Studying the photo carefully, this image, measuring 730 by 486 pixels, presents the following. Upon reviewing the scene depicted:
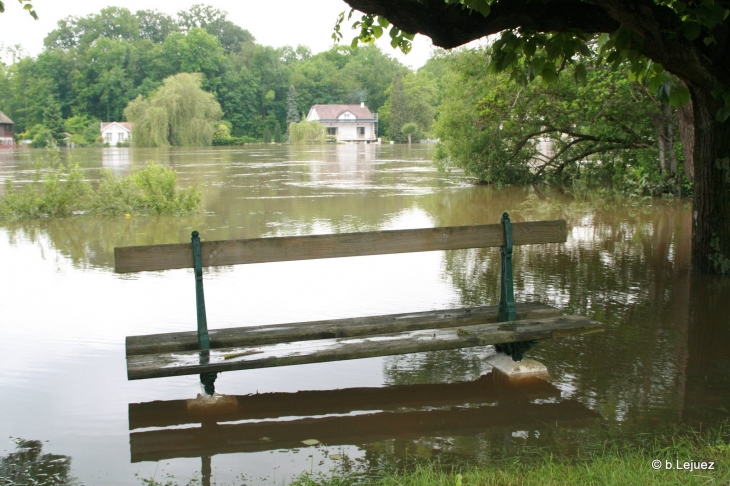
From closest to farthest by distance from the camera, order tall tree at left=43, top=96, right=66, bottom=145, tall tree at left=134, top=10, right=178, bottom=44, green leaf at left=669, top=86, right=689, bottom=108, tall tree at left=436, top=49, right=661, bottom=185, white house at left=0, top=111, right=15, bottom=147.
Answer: green leaf at left=669, top=86, right=689, bottom=108
tall tree at left=436, top=49, right=661, bottom=185
white house at left=0, top=111, right=15, bottom=147
tall tree at left=43, top=96, right=66, bottom=145
tall tree at left=134, top=10, right=178, bottom=44

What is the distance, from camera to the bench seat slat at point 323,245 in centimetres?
535

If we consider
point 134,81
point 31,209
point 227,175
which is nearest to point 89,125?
point 134,81

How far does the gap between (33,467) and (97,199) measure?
12.6 metres

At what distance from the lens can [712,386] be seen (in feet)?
19.1

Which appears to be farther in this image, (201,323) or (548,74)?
(548,74)

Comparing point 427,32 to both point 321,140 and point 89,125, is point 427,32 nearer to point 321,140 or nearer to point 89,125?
Answer: point 321,140

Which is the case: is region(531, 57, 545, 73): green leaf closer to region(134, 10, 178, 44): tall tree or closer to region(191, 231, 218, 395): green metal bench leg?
region(191, 231, 218, 395): green metal bench leg

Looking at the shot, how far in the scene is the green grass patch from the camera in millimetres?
16094

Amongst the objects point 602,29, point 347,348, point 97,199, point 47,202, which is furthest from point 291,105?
point 347,348

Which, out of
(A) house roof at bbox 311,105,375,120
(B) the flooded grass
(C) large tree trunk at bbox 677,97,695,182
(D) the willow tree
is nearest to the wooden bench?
(B) the flooded grass

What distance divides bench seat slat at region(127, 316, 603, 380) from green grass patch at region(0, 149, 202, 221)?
11608 millimetres

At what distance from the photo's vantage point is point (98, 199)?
16.4m

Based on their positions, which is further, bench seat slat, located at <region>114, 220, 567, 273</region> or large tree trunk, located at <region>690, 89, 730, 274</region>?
large tree trunk, located at <region>690, 89, 730, 274</region>

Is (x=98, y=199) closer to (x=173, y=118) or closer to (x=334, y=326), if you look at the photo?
(x=334, y=326)
